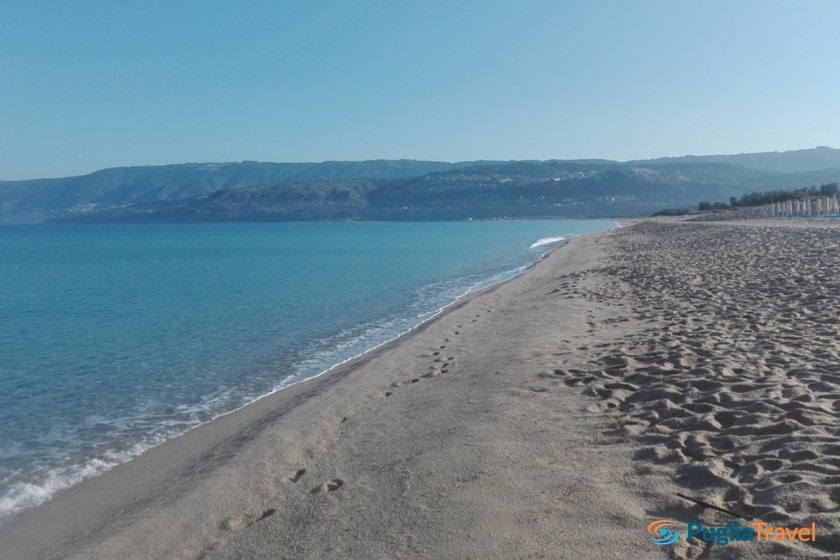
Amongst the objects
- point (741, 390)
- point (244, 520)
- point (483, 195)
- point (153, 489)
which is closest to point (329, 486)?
point (244, 520)

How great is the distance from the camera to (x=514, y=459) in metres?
5.19

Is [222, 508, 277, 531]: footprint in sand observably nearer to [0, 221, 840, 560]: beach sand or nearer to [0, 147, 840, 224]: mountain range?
[0, 221, 840, 560]: beach sand

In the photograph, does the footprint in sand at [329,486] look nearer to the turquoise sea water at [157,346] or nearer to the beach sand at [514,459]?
the beach sand at [514,459]

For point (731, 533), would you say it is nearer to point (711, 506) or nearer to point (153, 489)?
point (711, 506)

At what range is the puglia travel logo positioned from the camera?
3463mm

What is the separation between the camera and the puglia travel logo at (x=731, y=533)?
346cm

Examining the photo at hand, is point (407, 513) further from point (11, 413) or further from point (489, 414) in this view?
point (11, 413)

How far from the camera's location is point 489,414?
21.3 feet

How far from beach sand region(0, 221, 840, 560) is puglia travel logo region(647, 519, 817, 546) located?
6 centimetres

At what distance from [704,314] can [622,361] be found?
3334 millimetres

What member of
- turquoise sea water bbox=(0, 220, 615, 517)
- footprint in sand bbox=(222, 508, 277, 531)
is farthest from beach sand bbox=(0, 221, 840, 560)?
turquoise sea water bbox=(0, 220, 615, 517)

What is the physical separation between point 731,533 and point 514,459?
1.83m

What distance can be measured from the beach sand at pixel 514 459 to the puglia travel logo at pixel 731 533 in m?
0.06

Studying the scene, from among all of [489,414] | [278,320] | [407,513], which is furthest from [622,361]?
[278,320]
